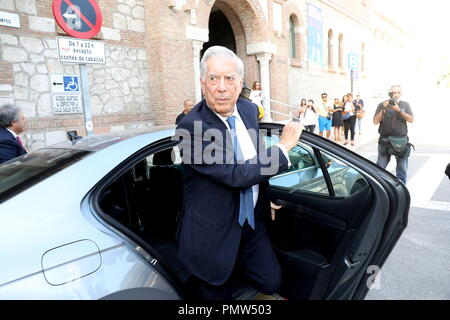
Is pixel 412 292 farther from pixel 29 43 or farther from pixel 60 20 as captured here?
pixel 29 43

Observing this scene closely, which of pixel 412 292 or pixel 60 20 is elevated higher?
pixel 60 20

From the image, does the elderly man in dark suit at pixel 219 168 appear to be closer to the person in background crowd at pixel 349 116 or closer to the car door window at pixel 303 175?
the car door window at pixel 303 175

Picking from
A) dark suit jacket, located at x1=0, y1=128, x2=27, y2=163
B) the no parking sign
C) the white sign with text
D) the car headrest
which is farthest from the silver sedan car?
the no parking sign

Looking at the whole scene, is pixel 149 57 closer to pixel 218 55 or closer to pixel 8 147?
pixel 8 147

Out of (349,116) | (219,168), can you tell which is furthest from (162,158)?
(349,116)

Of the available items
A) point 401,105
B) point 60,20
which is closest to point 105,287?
point 60,20

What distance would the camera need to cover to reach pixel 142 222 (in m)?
2.70

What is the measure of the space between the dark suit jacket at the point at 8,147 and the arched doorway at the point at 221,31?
1082 centimetres

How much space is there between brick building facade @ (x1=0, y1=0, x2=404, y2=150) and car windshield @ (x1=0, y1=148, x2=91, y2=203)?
522cm

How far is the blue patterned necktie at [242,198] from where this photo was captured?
154 centimetres

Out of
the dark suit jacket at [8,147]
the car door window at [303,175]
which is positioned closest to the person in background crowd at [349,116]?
the car door window at [303,175]

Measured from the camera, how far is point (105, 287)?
1328 millimetres

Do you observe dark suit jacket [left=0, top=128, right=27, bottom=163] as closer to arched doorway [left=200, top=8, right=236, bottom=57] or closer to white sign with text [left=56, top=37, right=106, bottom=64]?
white sign with text [left=56, top=37, right=106, bottom=64]

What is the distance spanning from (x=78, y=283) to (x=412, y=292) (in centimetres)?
266
